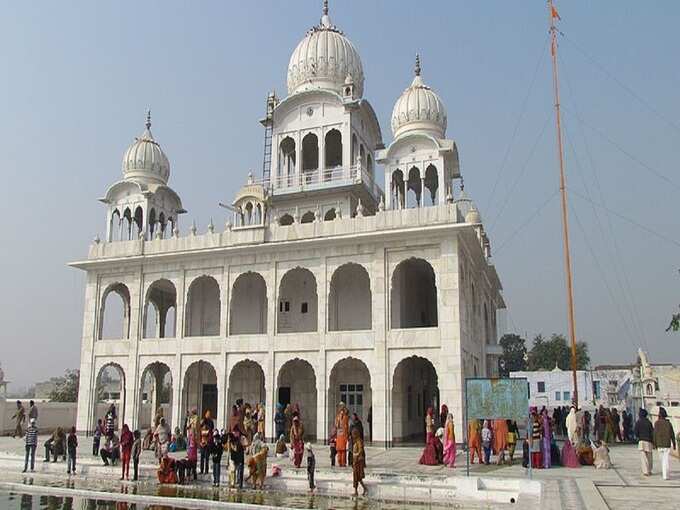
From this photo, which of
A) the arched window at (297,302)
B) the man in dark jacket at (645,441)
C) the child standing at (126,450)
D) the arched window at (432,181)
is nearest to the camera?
the man in dark jacket at (645,441)

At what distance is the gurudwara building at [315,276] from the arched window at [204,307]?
0.23 ft

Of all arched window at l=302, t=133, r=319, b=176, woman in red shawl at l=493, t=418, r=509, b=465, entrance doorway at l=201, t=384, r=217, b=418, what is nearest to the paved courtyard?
woman in red shawl at l=493, t=418, r=509, b=465

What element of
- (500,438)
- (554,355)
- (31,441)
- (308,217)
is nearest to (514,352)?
(554,355)

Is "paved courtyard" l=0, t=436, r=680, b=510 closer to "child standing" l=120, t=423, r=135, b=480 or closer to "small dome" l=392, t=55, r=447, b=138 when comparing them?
"child standing" l=120, t=423, r=135, b=480

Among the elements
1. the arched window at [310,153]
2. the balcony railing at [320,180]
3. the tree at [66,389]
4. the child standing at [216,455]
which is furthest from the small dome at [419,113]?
the tree at [66,389]

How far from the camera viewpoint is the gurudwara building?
81.9ft

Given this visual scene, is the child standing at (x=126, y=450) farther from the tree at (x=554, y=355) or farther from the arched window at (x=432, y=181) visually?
the tree at (x=554, y=355)

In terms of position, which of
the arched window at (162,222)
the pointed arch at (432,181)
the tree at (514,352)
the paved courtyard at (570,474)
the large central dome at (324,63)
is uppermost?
the large central dome at (324,63)

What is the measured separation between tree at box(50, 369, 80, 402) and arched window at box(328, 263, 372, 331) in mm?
28900

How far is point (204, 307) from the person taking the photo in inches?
1241

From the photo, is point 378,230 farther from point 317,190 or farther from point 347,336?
point 317,190

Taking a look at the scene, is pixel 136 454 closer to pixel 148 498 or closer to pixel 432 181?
pixel 148 498

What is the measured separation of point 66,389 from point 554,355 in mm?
59986

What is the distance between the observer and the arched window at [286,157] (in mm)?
32219
